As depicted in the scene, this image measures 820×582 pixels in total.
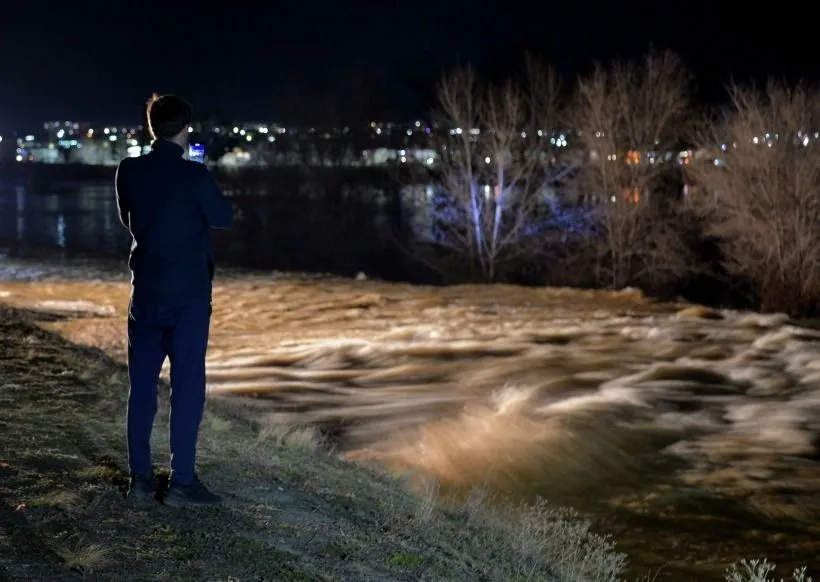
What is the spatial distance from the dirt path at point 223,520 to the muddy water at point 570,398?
3.06 m

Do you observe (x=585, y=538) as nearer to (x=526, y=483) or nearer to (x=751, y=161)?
(x=526, y=483)

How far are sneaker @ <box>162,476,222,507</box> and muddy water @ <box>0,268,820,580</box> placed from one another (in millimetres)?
5237

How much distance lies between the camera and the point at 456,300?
29.0m

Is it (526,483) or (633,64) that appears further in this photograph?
(633,64)

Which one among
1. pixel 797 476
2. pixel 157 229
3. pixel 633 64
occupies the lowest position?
pixel 797 476

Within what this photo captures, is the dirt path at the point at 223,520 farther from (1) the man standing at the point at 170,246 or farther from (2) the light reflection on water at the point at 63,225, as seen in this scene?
(2) the light reflection on water at the point at 63,225

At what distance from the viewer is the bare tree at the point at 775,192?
1384 inches

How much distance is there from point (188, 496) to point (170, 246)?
1492 mm

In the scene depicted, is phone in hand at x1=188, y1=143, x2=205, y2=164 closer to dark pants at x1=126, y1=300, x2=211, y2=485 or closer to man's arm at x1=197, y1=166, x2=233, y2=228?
man's arm at x1=197, y1=166, x2=233, y2=228

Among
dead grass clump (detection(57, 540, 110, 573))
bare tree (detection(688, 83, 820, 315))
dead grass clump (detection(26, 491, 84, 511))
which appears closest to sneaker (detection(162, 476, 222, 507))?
dead grass clump (detection(26, 491, 84, 511))

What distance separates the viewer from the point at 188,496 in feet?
20.1

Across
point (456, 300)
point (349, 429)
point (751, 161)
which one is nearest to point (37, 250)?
point (456, 300)

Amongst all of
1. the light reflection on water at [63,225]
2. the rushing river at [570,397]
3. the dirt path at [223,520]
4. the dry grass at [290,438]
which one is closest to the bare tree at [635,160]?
the rushing river at [570,397]

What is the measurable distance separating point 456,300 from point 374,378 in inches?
434
